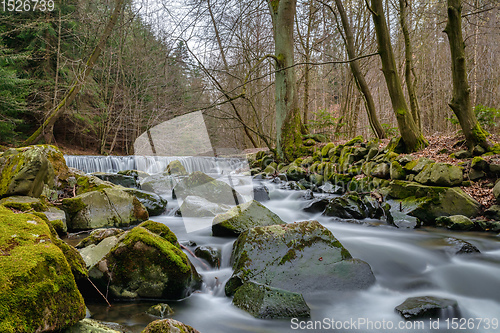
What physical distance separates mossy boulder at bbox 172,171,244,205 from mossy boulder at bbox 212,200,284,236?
1868mm

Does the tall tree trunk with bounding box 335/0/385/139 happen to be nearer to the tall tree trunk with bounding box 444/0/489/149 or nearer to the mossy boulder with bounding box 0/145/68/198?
the tall tree trunk with bounding box 444/0/489/149

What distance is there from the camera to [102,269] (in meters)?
2.51

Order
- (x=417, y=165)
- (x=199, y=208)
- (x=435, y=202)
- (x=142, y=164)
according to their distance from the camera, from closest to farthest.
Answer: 1. (x=435, y=202)
2. (x=199, y=208)
3. (x=417, y=165)
4. (x=142, y=164)

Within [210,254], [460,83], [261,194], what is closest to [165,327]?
[210,254]

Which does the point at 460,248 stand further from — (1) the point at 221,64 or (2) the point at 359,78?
(1) the point at 221,64

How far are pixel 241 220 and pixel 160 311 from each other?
199cm

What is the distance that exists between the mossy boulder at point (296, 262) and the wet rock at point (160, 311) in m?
0.65

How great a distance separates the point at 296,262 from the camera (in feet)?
9.70

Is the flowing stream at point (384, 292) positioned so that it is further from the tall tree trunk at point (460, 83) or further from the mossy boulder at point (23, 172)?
the mossy boulder at point (23, 172)

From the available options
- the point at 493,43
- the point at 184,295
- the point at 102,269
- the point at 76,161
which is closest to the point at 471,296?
the point at 184,295

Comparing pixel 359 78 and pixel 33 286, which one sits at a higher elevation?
pixel 359 78

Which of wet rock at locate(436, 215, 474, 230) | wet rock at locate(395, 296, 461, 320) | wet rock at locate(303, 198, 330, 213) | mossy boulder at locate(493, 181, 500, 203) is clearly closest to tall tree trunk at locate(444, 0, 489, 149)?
mossy boulder at locate(493, 181, 500, 203)

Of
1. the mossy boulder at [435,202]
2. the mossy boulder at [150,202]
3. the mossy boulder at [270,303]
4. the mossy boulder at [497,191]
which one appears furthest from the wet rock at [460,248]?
the mossy boulder at [150,202]

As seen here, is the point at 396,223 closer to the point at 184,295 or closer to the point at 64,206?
the point at 184,295
